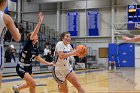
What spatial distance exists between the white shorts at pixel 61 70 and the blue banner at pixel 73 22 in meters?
25.3

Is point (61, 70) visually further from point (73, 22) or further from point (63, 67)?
point (73, 22)

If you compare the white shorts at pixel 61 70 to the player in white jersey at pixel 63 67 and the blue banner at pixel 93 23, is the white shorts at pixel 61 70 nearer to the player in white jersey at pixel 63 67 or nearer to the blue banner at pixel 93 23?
the player in white jersey at pixel 63 67

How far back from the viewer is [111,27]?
30984 millimetres

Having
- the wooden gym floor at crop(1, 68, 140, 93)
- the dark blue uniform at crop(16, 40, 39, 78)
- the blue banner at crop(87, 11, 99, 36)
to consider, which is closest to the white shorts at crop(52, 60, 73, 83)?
the dark blue uniform at crop(16, 40, 39, 78)

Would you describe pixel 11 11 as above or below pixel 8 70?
above

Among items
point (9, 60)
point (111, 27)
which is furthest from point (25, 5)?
point (9, 60)

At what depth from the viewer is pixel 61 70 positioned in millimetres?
6805

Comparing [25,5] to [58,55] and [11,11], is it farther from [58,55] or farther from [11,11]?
[58,55]

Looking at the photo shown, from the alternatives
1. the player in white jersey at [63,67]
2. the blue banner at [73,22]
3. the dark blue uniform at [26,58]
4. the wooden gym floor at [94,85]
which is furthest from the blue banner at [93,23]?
the player in white jersey at [63,67]

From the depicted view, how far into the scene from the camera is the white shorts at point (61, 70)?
6.77 m

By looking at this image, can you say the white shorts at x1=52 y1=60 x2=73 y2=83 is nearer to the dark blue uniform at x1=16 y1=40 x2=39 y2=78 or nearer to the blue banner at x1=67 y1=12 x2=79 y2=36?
the dark blue uniform at x1=16 y1=40 x2=39 y2=78

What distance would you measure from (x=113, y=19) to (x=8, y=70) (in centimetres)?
1673

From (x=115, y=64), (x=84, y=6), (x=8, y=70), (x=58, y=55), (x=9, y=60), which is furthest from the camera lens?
(x=84, y=6)

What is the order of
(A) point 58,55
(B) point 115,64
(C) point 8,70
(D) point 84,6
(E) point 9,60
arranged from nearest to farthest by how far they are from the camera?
(A) point 58,55
(C) point 8,70
(E) point 9,60
(B) point 115,64
(D) point 84,6
